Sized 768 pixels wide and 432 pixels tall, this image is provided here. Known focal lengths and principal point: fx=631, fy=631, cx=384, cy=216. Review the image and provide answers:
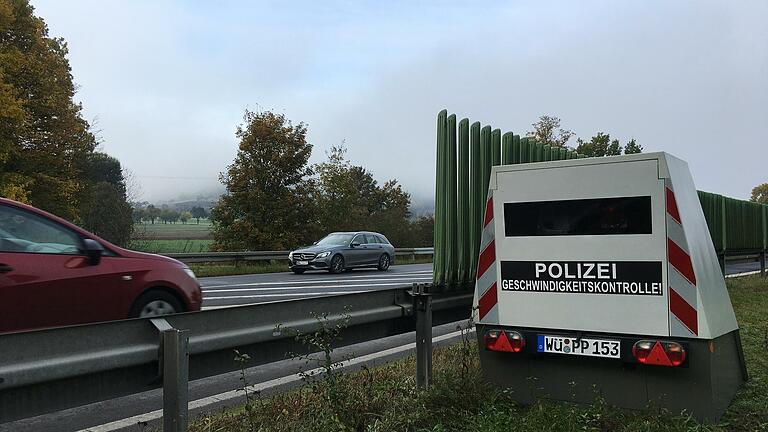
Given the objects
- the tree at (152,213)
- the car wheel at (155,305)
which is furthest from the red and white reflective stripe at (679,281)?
the tree at (152,213)

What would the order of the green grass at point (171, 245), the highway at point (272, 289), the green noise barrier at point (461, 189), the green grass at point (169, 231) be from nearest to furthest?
the green noise barrier at point (461, 189) → the highway at point (272, 289) → the green grass at point (171, 245) → the green grass at point (169, 231)

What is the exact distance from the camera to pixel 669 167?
14.4 ft

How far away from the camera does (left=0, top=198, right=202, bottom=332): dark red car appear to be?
519cm

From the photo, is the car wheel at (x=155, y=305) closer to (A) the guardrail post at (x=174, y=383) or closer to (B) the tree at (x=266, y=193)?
(A) the guardrail post at (x=174, y=383)

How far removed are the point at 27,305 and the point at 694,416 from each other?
5193 millimetres

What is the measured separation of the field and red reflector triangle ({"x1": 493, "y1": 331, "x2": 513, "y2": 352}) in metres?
19.4

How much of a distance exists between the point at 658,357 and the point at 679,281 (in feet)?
1.75

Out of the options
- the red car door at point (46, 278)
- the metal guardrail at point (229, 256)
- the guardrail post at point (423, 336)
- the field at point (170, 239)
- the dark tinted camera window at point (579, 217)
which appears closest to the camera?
the dark tinted camera window at point (579, 217)

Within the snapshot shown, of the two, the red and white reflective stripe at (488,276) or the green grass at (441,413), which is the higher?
the red and white reflective stripe at (488,276)

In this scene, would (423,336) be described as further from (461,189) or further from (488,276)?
(461,189)

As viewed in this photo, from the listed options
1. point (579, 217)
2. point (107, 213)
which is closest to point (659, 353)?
point (579, 217)

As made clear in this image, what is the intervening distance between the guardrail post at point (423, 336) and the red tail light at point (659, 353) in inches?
60.5

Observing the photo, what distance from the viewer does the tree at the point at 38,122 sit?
2502 centimetres

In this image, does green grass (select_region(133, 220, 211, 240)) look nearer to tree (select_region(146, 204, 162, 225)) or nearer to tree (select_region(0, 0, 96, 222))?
tree (select_region(146, 204, 162, 225))
